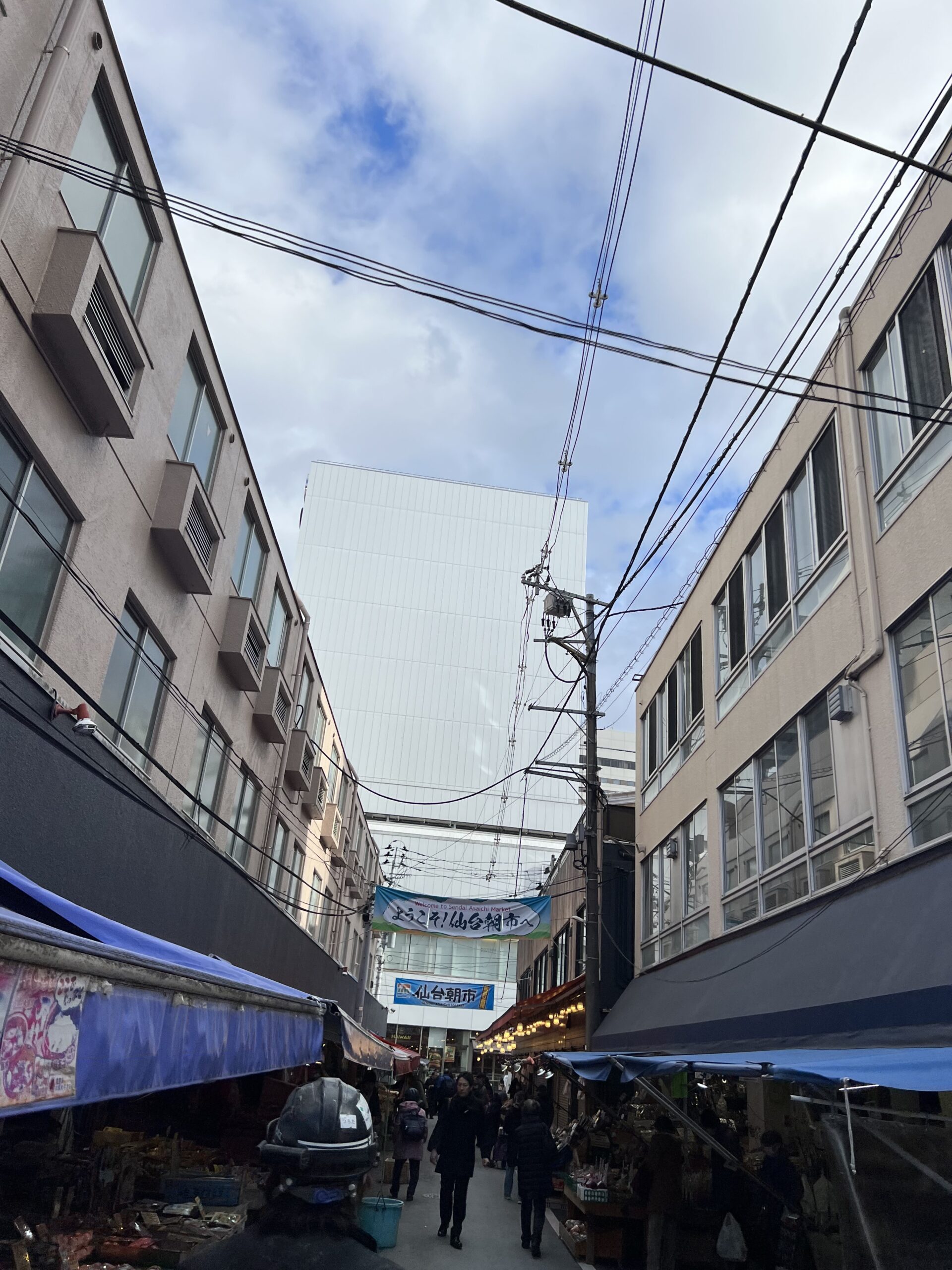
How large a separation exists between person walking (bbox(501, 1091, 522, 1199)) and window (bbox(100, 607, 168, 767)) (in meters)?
7.03

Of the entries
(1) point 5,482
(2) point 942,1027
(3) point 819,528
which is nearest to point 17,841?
(1) point 5,482

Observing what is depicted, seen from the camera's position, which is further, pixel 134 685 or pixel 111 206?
pixel 134 685

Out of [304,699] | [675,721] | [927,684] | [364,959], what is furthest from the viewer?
[364,959]

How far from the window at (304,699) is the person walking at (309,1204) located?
17.7m

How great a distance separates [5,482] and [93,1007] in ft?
19.9

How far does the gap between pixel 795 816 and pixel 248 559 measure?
32.0ft

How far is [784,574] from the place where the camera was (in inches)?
480

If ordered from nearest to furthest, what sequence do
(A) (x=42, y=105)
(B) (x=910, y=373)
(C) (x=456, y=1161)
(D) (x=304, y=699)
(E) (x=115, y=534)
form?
(A) (x=42, y=105)
(B) (x=910, y=373)
(E) (x=115, y=534)
(C) (x=456, y=1161)
(D) (x=304, y=699)

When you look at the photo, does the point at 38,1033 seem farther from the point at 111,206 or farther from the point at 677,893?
the point at 677,893

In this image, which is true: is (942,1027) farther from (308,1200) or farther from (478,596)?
(478,596)

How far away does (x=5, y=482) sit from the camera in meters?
7.62

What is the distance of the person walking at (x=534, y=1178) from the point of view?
10773mm

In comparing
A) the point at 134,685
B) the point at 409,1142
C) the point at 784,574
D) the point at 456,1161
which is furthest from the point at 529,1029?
the point at 134,685

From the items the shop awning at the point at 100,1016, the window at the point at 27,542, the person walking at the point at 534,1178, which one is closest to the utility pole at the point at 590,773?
the person walking at the point at 534,1178
